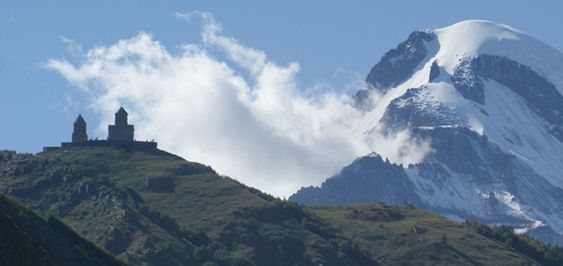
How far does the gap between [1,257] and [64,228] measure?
96.8m

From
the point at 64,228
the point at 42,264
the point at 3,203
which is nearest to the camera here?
the point at 42,264

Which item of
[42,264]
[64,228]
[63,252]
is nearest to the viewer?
[42,264]

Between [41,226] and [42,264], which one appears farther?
[41,226]

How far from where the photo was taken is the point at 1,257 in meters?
98.9

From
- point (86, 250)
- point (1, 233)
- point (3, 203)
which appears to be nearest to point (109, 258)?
point (86, 250)

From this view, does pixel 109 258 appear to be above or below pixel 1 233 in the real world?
above

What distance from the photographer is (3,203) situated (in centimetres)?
16625

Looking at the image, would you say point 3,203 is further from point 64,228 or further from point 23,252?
point 23,252

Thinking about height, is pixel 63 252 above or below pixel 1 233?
above

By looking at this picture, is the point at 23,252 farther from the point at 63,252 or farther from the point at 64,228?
the point at 64,228

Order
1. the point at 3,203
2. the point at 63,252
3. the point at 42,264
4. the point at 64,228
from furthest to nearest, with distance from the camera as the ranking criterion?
the point at 64,228, the point at 63,252, the point at 3,203, the point at 42,264

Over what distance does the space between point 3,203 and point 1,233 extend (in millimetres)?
65763

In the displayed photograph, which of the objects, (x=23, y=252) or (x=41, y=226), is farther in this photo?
(x=41, y=226)

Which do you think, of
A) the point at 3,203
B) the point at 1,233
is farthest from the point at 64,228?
the point at 1,233
